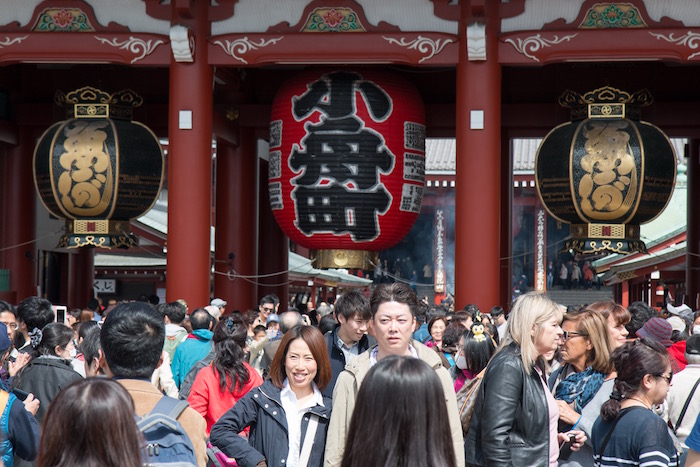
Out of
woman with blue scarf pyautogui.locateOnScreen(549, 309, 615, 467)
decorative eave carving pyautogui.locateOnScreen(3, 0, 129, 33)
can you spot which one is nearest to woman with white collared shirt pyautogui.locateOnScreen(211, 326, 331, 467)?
woman with blue scarf pyautogui.locateOnScreen(549, 309, 615, 467)

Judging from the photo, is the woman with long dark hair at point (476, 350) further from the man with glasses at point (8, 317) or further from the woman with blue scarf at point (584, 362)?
the man with glasses at point (8, 317)

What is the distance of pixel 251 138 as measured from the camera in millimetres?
19109

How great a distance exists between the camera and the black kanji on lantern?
582 inches

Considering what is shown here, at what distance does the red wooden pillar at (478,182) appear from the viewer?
13898 millimetres

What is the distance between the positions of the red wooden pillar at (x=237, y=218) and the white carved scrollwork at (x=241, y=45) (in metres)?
4.34

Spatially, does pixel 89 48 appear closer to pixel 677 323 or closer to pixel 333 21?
pixel 333 21

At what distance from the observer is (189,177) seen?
14.4m

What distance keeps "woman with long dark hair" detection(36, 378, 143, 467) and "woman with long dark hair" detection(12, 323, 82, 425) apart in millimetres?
2607

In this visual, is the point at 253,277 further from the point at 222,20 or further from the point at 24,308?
the point at 24,308

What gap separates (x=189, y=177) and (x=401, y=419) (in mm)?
11868

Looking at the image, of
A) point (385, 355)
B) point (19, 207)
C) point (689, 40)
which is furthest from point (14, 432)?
point (19, 207)

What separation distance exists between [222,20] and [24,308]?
8.26 metres

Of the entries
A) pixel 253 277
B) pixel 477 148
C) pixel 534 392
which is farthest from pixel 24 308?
pixel 253 277

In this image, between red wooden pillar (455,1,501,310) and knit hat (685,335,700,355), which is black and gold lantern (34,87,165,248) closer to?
red wooden pillar (455,1,501,310)
